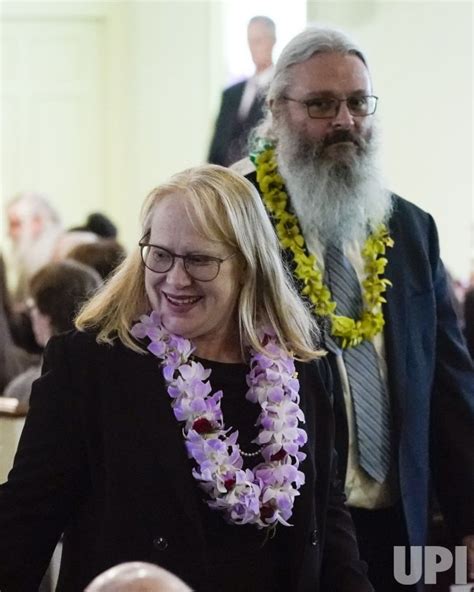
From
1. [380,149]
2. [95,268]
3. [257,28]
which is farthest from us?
[257,28]

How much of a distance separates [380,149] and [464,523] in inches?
39.6

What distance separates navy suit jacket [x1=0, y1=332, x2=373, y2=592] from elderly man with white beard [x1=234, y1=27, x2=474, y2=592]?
1.96 ft

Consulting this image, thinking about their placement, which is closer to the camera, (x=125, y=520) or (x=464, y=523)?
(x=125, y=520)

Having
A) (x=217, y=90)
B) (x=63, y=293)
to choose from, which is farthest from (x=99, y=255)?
(x=217, y=90)

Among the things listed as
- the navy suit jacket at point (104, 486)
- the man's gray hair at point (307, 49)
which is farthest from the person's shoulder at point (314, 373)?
the man's gray hair at point (307, 49)

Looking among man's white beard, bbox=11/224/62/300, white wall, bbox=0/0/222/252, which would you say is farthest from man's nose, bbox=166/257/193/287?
white wall, bbox=0/0/222/252

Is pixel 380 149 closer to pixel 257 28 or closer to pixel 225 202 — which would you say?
pixel 225 202

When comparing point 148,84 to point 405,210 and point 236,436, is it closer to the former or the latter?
point 405,210

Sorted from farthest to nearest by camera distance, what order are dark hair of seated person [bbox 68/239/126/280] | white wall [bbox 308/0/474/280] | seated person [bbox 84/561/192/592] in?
white wall [bbox 308/0/474/280] < dark hair of seated person [bbox 68/239/126/280] < seated person [bbox 84/561/192/592]

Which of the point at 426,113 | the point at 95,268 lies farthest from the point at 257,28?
the point at 95,268

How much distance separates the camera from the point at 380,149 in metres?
3.30

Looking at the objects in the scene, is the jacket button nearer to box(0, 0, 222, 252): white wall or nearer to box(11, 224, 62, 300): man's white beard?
box(11, 224, 62, 300): man's white beard

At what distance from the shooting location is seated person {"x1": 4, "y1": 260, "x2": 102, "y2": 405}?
3.89m

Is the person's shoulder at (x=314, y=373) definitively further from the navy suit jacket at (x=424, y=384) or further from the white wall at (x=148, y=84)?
the white wall at (x=148, y=84)
